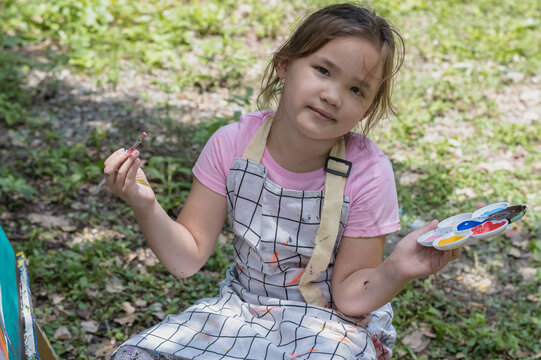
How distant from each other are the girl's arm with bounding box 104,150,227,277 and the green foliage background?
80 centimetres

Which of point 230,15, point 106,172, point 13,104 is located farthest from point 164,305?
point 230,15

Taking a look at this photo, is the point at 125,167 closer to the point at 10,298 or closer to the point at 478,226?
the point at 10,298

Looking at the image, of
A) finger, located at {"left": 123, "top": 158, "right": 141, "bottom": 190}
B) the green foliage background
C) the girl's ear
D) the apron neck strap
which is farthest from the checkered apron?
the green foliage background

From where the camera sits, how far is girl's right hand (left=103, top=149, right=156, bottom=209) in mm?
1659

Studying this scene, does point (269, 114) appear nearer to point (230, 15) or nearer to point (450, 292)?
point (450, 292)

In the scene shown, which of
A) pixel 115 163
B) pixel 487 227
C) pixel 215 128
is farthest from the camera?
pixel 215 128

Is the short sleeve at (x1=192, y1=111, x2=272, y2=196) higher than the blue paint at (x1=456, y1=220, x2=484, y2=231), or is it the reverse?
the blue paint at (x1=456, y1=220, x2=484, y2=231)

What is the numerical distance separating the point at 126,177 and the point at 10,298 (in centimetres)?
40

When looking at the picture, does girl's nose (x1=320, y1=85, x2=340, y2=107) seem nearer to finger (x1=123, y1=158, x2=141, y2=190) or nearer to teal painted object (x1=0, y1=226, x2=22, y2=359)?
finger (x1=123, y1=158, x2=141, y2=190)

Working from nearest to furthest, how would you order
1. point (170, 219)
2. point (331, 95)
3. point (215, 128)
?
point (331, 95), point (170, 219), point (215, 128)

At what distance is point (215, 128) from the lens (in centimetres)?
346

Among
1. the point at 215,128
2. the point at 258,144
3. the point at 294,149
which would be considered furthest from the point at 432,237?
the point at 215,128

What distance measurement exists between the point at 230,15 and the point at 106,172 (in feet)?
13.5

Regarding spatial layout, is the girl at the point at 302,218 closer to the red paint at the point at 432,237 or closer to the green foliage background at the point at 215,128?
the red paint at the point at 432,237
